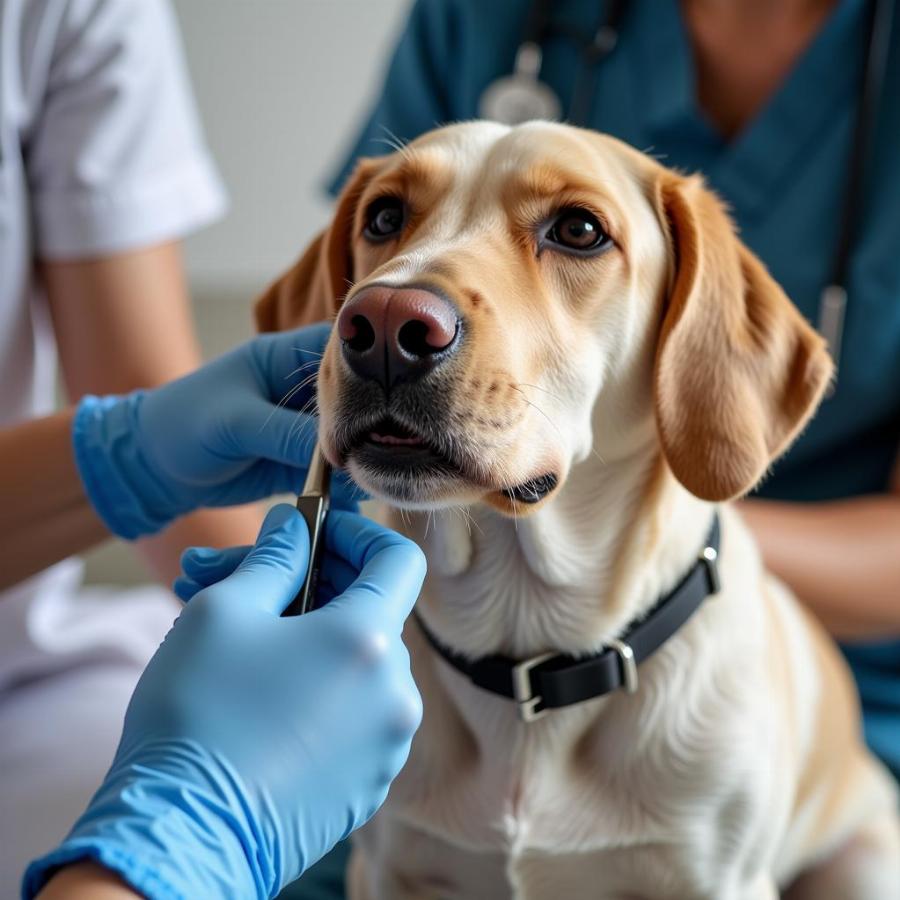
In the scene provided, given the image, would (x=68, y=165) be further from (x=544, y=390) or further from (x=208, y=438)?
(x=544, y=390)

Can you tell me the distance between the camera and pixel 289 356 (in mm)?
895

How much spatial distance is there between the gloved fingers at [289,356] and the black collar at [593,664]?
0.28 metres

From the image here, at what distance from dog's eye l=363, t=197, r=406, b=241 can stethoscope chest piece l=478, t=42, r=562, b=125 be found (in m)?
0.57

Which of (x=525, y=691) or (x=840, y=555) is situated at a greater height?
(x=525, y=691)

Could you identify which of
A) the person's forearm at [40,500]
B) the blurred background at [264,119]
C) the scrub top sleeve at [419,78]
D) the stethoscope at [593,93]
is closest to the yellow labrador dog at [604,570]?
the person's forearm at [40,500]

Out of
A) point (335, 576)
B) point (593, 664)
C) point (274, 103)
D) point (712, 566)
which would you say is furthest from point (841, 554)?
point (274, 103)

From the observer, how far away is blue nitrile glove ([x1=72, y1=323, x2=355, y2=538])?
0.84 metres

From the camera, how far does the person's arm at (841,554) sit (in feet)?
4.19

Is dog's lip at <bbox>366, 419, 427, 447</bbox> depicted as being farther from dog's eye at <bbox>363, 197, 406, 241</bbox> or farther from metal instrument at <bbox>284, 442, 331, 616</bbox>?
dog's eye at <bbox>363, 197, 406, 241</bbox>

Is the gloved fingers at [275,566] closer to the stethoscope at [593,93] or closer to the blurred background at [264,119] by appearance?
the stethoscope at [593,93]

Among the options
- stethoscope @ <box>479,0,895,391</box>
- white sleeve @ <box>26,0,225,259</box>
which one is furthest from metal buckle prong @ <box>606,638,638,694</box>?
white sleeve @ <box>26,0,225,259</box>

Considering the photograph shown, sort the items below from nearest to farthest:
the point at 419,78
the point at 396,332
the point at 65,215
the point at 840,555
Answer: the point at 396,332 → the point at 65,215 → the point at 840,555 → the point at 419,78

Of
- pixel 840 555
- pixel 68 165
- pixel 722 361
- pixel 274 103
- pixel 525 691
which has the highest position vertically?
pixel 68 165

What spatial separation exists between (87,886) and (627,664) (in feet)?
1.57
